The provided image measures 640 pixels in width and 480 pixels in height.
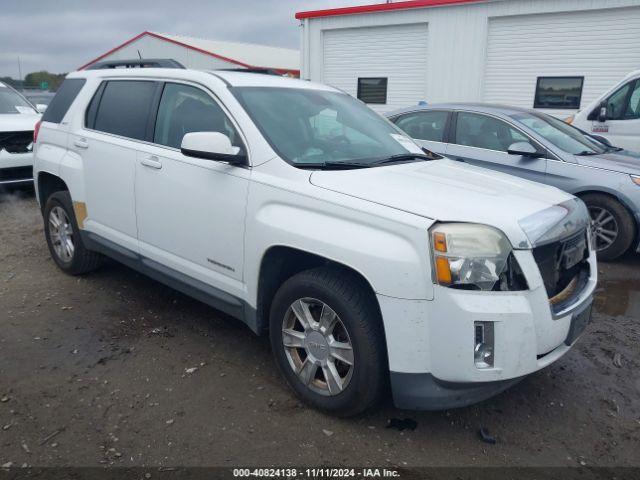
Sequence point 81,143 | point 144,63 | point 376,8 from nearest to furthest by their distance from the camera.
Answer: point 81,143, point 144,63, point 376,8

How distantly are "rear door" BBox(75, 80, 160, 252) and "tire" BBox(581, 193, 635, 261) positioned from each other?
4623mm

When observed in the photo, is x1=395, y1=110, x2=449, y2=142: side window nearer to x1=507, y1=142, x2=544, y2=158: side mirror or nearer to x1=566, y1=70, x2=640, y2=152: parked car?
x1=507, y1=142, x2=544, y2=158: side mirror

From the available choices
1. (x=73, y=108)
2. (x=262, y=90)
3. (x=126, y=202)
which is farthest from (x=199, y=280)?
(x=73, y=108)

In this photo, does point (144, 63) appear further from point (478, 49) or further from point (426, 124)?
point (478, 49)

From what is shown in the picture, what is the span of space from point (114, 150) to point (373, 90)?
1309 cm

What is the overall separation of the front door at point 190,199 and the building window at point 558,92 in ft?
39.6

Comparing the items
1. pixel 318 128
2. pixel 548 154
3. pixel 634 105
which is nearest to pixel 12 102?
pixel 318 128

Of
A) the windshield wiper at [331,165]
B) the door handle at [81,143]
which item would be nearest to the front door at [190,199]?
the windshield wiper at [331,165]

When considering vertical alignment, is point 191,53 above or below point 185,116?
above

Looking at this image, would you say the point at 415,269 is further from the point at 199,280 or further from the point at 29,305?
the point at 29,305

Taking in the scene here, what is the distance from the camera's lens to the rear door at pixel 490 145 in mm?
6059

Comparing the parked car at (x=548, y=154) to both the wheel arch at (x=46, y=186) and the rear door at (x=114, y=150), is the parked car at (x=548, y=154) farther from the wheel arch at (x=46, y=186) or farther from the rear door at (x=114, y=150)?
the wheel arch at (x=46, y=186)

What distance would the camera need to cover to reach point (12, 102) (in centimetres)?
886

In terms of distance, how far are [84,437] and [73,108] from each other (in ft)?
9.88
